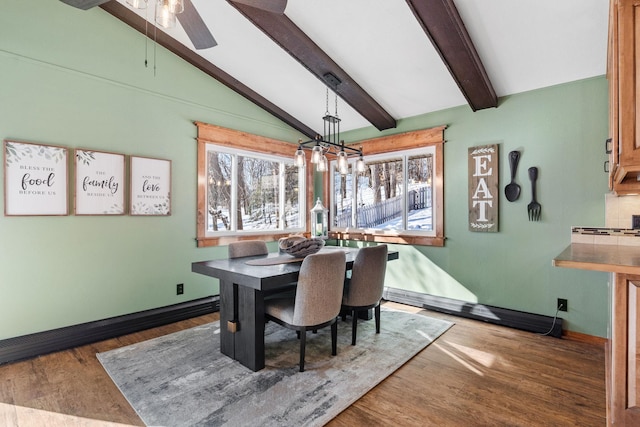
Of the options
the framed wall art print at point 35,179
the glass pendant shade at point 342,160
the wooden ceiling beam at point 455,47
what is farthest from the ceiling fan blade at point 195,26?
the framed wall art print at point 35,179

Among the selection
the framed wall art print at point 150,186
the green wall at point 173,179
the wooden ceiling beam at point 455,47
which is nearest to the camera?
the wooden ceiling beam at point 455,47

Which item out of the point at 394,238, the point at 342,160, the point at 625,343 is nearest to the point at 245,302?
the point at 342,160

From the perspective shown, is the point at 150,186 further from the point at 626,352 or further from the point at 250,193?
the point at 626,352

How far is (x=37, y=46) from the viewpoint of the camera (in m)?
2.71

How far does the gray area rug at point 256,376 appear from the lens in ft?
6.19

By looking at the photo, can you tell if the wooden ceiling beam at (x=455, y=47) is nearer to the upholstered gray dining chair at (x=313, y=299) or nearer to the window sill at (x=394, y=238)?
the window sill at (x=394, y=238)

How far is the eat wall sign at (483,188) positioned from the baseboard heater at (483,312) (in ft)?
2.88

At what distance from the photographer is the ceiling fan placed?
1729 millimetres

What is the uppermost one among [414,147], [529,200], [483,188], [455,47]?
[455,47]

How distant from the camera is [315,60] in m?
3.24

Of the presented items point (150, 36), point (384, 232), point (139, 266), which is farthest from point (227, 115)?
point (384, 232)

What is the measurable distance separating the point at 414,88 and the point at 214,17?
2.22 meters

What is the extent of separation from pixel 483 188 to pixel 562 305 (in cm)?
137

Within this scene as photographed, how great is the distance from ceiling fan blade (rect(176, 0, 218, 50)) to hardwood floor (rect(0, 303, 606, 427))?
2430mm
